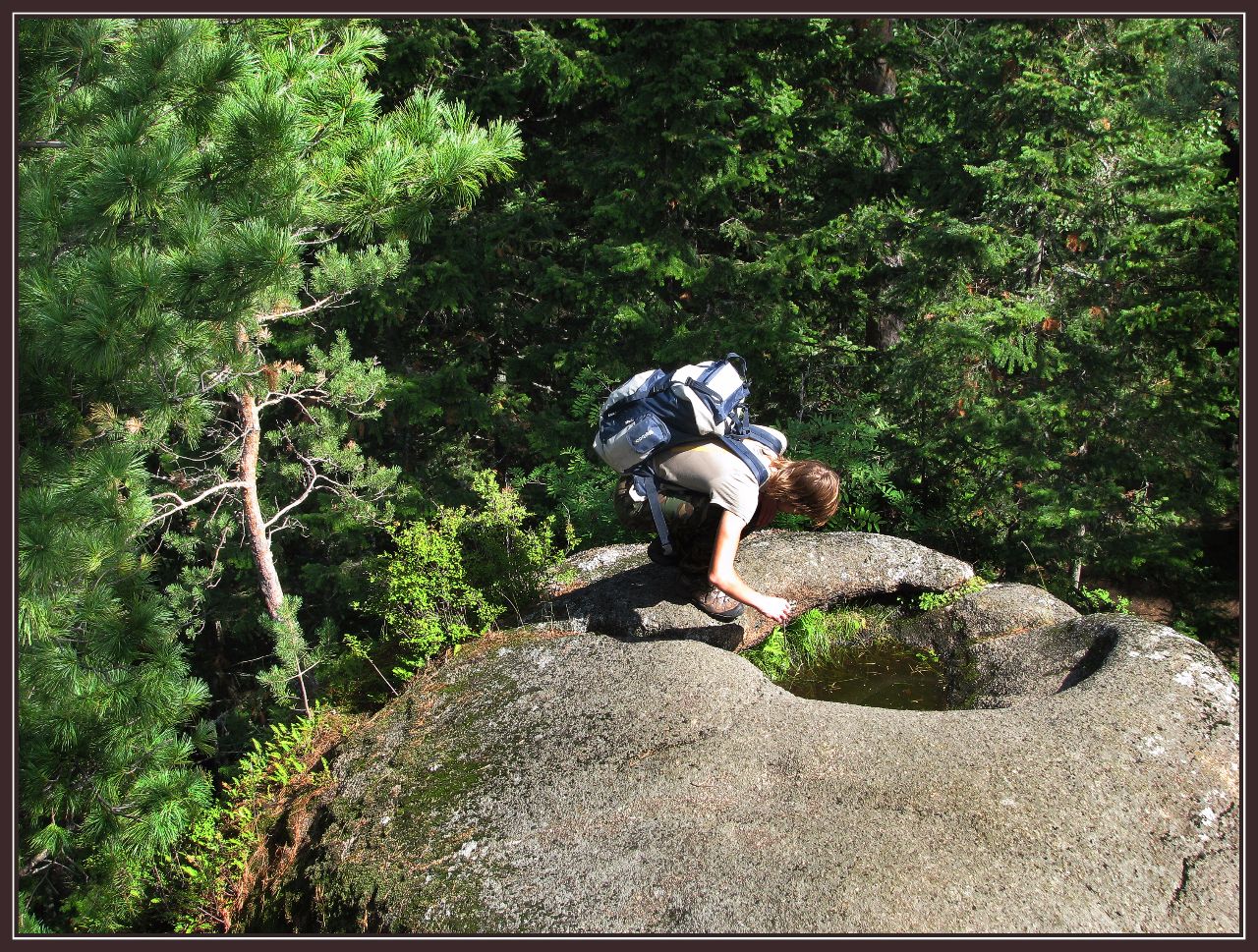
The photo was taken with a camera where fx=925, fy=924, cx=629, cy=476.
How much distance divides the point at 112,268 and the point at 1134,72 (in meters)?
6.81

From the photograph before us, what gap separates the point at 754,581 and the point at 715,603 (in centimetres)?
49

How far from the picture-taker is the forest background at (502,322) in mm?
4766

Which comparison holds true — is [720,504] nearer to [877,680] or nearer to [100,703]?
[877,680]

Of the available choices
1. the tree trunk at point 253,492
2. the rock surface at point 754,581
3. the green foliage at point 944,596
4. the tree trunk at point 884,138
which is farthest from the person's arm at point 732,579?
the tree trunk at point 884,138

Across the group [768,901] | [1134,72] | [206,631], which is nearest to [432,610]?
[768,901]

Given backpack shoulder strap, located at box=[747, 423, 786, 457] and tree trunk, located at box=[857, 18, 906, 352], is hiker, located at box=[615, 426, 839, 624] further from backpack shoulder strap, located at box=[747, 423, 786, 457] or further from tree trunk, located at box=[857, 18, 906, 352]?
tree trunk, located at box=[857, 18, 906, 352]

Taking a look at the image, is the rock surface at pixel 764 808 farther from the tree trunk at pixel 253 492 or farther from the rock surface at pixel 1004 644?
the tree trunk at pixel 253 492

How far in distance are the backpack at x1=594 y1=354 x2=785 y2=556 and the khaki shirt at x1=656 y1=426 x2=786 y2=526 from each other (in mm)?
47

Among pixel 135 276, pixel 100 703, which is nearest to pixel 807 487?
pixel 135 276

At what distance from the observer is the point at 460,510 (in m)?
6.22

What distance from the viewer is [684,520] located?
214 inches

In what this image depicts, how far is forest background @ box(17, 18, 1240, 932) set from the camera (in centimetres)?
477

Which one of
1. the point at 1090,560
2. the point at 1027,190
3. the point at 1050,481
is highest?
the point at 1027,190

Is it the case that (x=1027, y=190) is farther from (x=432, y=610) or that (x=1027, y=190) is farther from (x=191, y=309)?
(x=191, y=309)
